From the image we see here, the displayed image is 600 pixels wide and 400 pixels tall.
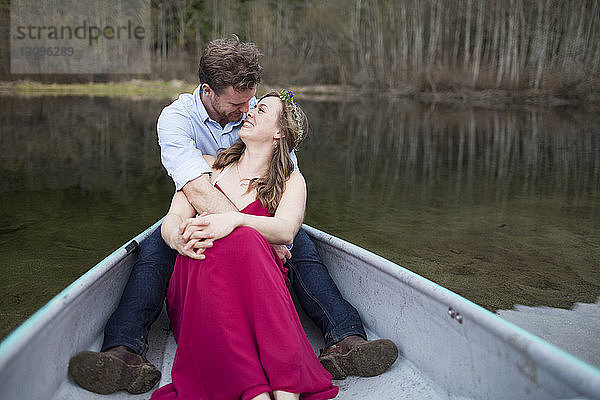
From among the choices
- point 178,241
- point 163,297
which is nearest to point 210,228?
point 178,241

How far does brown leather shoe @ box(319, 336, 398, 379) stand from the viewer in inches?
92.4

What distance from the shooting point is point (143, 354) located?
241cm

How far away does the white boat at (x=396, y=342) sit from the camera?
165 cm

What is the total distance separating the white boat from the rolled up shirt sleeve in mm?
418

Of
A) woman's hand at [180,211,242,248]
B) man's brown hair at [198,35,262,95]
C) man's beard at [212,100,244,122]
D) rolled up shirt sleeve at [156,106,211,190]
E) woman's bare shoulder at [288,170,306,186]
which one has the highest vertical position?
man's brown hair at [198,35,262,95]

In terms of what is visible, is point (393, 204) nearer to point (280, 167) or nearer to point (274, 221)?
point (280, 167)

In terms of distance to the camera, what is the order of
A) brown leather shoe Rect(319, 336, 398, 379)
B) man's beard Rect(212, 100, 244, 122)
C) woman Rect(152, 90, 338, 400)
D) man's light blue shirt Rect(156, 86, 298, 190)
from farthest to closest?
man's beard Rect(212, 100, 244, 122), man's light blue shirt Rect(156, 86, 298, 190), brown leather shoe Rect(319, 336, 398, 379), woman Rect(152, 90, 338, 400)

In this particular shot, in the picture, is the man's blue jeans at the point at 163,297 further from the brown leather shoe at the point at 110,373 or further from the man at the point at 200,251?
the brown leather shoe at the point at 110,373

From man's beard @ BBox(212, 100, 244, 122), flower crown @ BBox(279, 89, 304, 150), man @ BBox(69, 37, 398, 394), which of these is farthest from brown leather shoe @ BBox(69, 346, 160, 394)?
man's beard @ BBox(212, 100, 244, 122)

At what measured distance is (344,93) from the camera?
40000 millimetres

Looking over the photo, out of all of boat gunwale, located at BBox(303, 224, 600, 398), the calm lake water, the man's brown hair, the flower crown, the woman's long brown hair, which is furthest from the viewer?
the calm lake water

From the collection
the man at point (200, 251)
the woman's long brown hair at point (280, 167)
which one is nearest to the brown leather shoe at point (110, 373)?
the man at point (200, 251)

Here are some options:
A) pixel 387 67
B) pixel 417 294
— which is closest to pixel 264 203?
pixel 417 294

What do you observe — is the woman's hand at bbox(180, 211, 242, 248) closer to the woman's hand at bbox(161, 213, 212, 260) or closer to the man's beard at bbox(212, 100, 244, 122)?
the woman's hand at bbox(161, 213, 212, 260)
